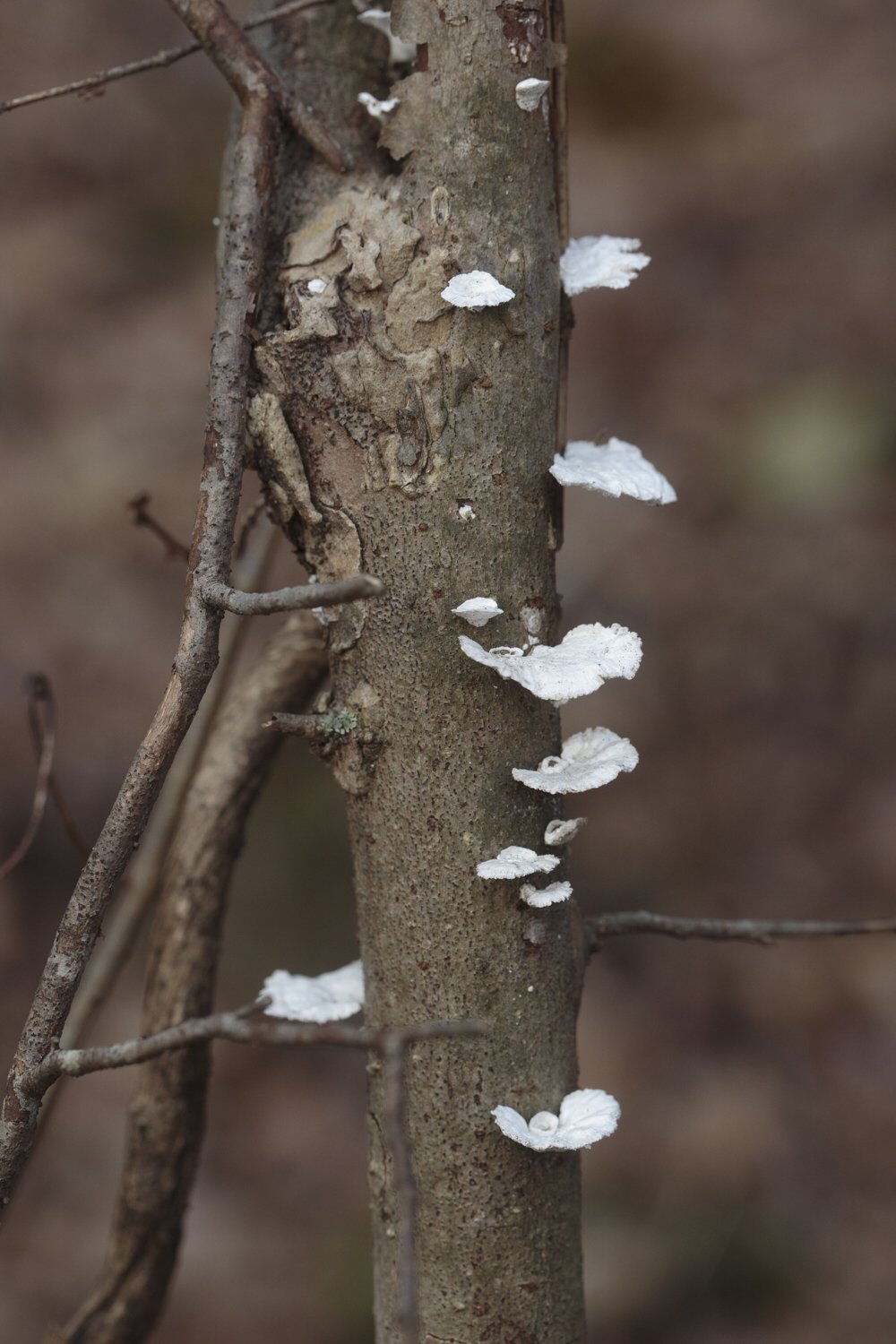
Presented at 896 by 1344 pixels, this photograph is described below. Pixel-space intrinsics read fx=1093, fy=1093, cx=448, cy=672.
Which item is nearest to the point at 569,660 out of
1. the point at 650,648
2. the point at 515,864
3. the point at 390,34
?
the point at 515,864

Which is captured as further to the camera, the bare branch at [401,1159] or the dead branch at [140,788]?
the dead branch at [140,788]

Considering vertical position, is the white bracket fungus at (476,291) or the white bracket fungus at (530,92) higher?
the white bracket fungus at (530,92)

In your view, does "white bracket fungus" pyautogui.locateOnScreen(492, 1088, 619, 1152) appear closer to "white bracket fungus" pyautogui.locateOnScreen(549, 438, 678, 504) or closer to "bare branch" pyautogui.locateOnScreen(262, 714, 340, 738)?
"bare branch" pyautogui.locateOnScreen(262, 714, 340, 738)

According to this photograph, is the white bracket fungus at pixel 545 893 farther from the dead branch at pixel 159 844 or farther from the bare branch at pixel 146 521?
the dead branch at pixel 159 844

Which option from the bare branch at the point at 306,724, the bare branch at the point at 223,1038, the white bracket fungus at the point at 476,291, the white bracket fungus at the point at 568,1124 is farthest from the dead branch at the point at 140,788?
the white bracket fungus at the point at 568,1124

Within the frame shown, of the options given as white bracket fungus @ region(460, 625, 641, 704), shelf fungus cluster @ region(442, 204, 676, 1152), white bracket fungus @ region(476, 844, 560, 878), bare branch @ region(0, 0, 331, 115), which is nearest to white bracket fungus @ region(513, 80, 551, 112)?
shelf fungus cluster @ region(442, 204, 676, 1152)

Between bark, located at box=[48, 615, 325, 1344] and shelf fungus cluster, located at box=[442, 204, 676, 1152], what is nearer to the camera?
shelf fungus cluster, located at box=[442, 204, 676, 1152]

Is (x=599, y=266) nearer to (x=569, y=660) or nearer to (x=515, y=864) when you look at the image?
(x=569, y=660)
